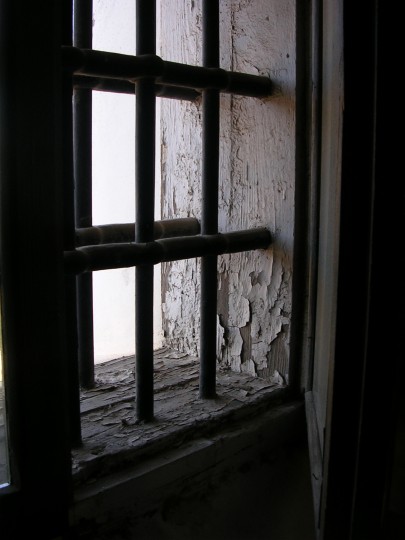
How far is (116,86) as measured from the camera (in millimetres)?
923

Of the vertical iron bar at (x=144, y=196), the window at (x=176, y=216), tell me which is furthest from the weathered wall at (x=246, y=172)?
the vertical iron bar at (x=144, y=196)

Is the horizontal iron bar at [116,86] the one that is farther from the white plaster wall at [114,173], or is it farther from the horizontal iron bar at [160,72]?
the white plaster wall at [114,173]

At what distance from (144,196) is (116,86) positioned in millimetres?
196

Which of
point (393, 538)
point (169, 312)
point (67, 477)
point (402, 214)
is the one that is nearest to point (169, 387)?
point (169, 312)

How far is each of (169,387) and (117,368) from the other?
13 centimetres

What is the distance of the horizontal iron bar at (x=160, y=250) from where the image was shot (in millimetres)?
768

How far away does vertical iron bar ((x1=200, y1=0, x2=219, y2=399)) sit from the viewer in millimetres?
939

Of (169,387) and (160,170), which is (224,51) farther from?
(169,387)

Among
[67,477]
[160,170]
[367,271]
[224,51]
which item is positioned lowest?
[67,477]

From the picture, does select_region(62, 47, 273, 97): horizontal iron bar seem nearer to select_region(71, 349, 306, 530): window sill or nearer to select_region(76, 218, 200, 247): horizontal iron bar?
select_region(76, 218, 200, 247): horizontal iron bar

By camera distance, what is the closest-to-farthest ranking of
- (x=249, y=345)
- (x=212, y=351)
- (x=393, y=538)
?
(x=393, y=538)
(x=212, y=351)
(x=249, y=345)

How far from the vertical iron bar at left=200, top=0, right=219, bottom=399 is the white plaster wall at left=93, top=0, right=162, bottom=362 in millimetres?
286

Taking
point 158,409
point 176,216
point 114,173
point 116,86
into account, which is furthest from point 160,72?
point 114,173

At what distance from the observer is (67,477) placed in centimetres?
73
